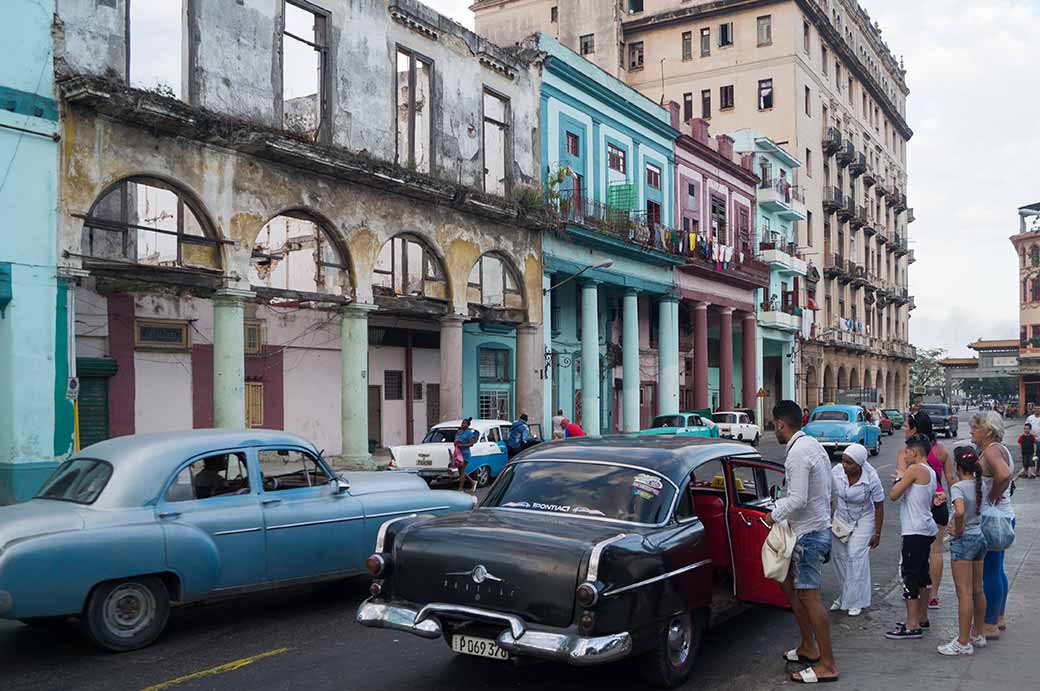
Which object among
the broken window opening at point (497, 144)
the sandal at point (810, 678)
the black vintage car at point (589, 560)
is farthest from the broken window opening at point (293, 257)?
the sandal at point (810, 678)

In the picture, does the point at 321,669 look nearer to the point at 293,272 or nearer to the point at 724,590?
the point at 724,590

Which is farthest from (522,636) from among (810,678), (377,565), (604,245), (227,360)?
(604,245)

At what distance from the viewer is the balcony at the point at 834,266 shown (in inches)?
2339

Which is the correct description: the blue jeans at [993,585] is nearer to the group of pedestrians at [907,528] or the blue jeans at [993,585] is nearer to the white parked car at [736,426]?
the group of pedestrians at [907,528]

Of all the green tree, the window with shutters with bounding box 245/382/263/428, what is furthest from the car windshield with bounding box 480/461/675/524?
the green tree

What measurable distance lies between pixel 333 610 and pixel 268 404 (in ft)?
59.9

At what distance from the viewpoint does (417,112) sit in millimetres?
26344

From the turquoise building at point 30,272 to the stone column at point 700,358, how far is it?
93.1 ft

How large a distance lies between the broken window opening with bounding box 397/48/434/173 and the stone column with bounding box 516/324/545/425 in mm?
6593

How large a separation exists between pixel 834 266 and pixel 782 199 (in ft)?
39.7

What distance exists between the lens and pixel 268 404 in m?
26.4

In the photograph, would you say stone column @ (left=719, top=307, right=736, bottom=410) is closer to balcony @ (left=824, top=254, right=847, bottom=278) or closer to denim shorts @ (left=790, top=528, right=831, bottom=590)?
balcony @ (left=824, top=254, right=847, bottom=278)

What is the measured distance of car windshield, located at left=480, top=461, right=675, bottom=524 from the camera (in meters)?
6.64

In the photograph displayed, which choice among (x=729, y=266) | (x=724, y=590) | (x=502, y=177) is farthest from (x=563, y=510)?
(x=729, y=266)
